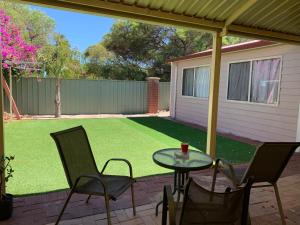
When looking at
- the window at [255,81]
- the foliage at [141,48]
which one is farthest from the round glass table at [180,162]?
the foliage at [141,48]

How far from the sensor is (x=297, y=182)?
3.97m

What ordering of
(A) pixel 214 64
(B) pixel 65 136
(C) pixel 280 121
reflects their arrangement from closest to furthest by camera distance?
(B) pixel 65 136 < (A) pixel 214 64 < (C) pixel 280 121

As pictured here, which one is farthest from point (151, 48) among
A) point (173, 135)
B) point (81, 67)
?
point (173, 135)

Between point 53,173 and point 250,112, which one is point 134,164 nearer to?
point 53,173

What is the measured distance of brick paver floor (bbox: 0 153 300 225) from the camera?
106 inches

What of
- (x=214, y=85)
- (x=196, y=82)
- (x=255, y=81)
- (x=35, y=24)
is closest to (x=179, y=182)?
(x=214, y=85)

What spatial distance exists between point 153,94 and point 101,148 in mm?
7637

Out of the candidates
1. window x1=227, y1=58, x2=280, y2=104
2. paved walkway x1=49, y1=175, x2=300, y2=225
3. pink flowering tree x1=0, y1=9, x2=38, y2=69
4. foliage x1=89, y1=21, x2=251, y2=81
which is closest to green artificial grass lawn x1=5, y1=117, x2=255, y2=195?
paved walkway x1=49, y1=175, x2=300, y2=225

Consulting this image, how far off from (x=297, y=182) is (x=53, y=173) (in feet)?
12.5

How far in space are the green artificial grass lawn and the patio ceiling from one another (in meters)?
2.44

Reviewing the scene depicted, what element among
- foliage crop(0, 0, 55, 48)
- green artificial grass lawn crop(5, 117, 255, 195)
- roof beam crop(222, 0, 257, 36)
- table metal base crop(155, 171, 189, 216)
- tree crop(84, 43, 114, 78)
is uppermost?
foliage crop(0, 0, 55, 48)

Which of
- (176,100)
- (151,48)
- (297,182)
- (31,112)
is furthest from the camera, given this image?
(151,48)

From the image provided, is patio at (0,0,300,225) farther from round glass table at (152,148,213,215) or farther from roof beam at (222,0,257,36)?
round glass table at (152,148,213,215)

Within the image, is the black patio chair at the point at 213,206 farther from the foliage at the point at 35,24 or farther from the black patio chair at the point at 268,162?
the foliage at the point at 35,24
